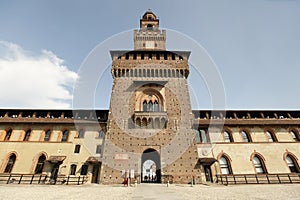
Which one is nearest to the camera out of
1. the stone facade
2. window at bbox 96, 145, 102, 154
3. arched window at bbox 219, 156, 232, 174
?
the stone facade

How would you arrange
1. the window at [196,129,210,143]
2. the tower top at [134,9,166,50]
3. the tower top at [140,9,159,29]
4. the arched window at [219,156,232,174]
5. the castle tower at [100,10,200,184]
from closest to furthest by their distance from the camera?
1. the castle tower at [100,10,200,184]
2. the arched window at [219,156,232,174]
3. the window at [196,129,210,143]
4. the tower top at [134,9,166,50]
5. the tower top at [140,9,159,29]

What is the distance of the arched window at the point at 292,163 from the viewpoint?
23.6 meters

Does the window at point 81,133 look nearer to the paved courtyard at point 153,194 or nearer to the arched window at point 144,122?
the arched window at point 144,122

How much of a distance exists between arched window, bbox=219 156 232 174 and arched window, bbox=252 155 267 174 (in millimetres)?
3930

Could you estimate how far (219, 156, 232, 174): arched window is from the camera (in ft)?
76.3

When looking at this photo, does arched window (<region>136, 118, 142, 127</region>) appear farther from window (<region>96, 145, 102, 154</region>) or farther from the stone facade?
window (<region>96, 145, 102, 154</region>)

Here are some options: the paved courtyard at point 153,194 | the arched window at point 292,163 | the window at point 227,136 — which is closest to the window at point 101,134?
the paved courtyard at point 153,194

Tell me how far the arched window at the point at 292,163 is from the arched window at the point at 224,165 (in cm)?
896

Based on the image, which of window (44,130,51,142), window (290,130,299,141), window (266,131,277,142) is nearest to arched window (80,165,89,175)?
window (44,130,51,142)

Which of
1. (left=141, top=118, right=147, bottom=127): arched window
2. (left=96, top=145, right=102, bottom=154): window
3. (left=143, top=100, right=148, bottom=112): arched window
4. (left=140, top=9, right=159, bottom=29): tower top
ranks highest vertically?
(left=140, top=9, right=159, bottom=29): tower top

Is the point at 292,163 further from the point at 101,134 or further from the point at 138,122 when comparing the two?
the point at 101,134

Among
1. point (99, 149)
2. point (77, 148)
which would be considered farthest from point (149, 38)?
point (77, 148)

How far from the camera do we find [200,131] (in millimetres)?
26094

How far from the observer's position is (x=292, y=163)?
950 inches
